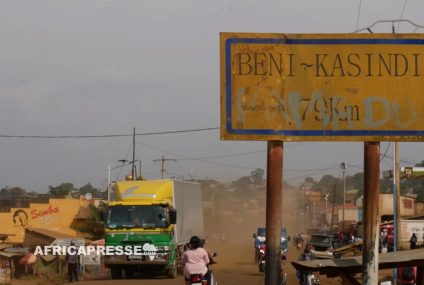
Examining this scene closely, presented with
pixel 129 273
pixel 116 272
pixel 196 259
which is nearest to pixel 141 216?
pixel 116 272

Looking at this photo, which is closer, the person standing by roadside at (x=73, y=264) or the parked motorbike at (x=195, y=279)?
the parked motorbike at (x=195, y=279)

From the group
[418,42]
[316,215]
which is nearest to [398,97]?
[418,42]

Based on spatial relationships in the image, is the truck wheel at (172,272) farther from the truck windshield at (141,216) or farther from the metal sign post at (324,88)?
the metal sign post at (324,88)

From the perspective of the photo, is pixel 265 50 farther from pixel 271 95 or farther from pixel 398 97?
pixel 398 97

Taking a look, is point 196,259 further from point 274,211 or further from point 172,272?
point 172,272

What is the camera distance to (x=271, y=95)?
23.8ft

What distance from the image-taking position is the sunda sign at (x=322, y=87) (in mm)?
7230

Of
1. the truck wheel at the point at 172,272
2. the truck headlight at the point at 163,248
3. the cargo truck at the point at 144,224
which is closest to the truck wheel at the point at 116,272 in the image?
the cargo truck at the point at 144,224

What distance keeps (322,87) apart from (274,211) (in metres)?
1.40

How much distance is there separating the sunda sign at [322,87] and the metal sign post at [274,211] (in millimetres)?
227

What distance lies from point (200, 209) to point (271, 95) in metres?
25.7

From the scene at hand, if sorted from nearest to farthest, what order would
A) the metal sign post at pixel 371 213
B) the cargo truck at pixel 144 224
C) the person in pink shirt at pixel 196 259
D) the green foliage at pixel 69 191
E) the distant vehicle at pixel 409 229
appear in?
the metal sign post at pixel 371 213 < the person in pink shirt at pixel 196 259 < the cargo truck at pixel 144 224 < the distant vehicle at pixel 409 229 < the green foliage at pixel 69 191

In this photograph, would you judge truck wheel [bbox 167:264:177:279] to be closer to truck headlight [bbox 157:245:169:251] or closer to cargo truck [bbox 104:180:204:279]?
cargo truck [bbox 104:180:204:279]

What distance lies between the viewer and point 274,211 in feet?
24.0
